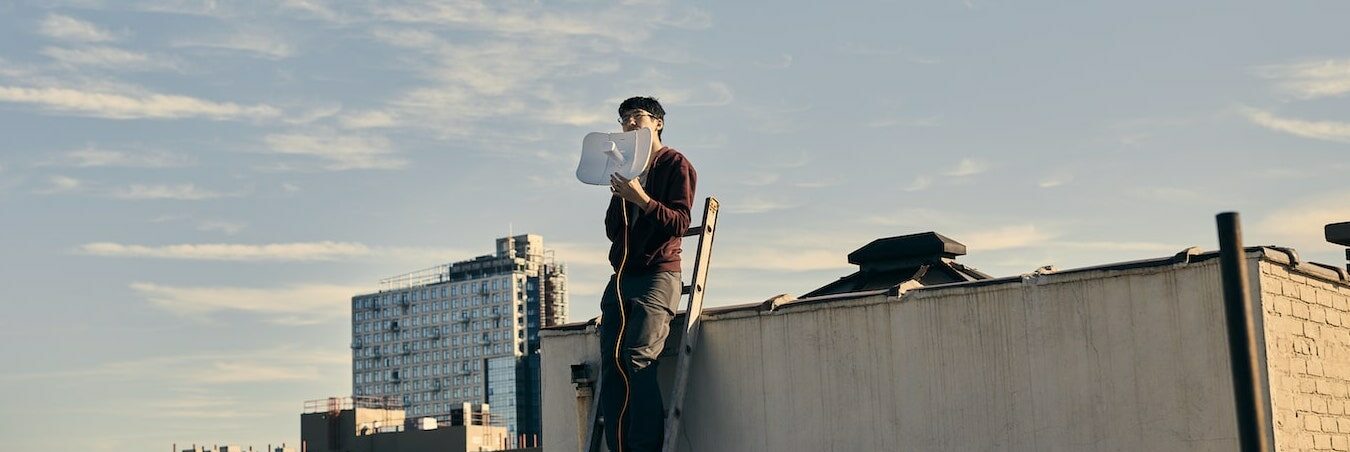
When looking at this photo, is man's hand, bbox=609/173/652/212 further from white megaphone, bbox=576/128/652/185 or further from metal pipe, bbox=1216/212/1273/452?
metal pipe, bbox=1216/212/1273/452

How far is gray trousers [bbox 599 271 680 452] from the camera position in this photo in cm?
1127

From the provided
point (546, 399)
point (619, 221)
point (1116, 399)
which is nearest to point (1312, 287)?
point (1116, 399)

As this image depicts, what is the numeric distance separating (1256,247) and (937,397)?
235 centimetres

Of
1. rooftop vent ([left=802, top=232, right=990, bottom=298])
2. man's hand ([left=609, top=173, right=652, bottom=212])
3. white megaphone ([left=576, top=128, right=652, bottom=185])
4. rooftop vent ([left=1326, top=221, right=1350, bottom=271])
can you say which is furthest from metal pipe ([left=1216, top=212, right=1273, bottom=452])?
rooftop vent ([left=802, top=232, right=990, bottom=298])

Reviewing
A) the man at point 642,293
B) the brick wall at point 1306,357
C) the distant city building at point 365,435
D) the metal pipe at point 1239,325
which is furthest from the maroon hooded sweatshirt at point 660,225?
the distant city building at point 365,435

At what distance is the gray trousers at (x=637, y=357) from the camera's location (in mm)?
11273

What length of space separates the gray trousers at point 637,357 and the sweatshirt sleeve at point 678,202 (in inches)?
14.4

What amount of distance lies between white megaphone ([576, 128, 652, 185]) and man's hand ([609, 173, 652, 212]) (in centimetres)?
9

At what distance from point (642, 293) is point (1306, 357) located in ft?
15.1

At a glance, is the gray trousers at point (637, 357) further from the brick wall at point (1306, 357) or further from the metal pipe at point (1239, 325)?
the metal pipe at point (1239, 325)

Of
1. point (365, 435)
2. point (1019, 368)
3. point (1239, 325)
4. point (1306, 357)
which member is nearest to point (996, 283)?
point (1019, 368)

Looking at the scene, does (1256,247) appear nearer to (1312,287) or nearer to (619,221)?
(1312,287)

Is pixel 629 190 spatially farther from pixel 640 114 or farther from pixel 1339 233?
pixel 1339 233

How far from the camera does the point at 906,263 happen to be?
2295 cm
